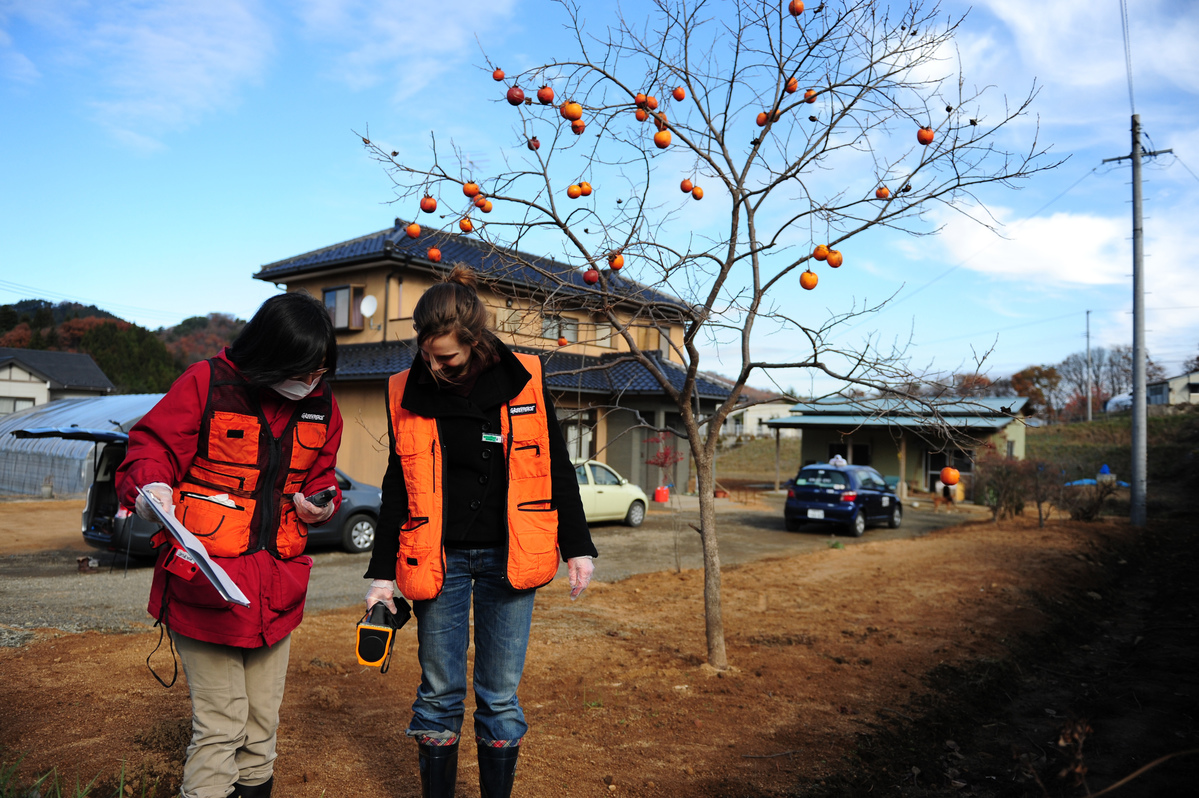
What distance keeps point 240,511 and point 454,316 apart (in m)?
0.86

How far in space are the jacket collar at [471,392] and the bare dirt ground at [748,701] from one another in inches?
64.2

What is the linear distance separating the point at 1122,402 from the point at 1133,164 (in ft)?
132

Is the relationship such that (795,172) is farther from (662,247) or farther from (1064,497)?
(1064,497)

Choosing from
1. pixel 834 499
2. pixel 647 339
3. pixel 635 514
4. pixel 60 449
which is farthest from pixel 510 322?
pixel 60 449

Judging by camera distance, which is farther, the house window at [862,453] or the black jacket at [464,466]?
the house window at [862,453]

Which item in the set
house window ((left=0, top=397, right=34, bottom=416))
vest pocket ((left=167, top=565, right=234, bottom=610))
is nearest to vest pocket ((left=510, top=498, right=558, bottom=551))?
vest pocket ((left=167, top=565, right=234, bottom=610))

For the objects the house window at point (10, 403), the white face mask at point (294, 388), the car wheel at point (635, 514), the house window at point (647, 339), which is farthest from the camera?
the house window at point (10, 403)

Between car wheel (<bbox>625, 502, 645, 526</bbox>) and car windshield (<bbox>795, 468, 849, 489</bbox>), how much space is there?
125 inches

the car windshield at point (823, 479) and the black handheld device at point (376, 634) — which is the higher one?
the car windshield at point (823, 479)

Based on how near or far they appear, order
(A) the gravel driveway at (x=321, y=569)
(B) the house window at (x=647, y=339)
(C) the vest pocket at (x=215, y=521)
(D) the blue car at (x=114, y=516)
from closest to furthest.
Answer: (C) the vest pocket at (x=215, y=521), (A) the gravel driveway at (x=321, y=569), (D) the blue car at (x=114, y=516), (B) the house window at (x=647, y=339)

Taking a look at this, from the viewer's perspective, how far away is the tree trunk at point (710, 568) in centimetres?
461

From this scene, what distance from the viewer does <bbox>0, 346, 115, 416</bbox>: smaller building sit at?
3466 cm

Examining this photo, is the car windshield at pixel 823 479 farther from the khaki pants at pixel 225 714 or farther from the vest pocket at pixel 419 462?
the khaki pants at pixel 225 714

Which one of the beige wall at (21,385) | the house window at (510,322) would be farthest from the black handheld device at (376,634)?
the beige wall at (21,385)
